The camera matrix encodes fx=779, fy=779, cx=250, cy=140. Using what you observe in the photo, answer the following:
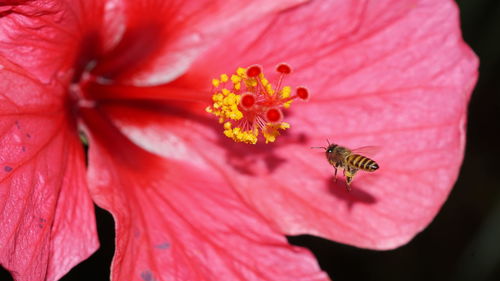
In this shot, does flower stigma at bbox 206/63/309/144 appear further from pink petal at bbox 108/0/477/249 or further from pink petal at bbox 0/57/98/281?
pink petal at bbox 0/57/98/281

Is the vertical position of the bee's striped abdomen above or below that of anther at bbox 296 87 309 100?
below

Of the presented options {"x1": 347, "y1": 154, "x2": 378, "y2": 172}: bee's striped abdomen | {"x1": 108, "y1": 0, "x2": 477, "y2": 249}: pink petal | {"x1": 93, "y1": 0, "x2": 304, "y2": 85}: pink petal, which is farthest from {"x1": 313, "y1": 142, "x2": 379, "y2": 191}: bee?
Answer: {"x1": 93, "y1": 0, "x2": 304, "y2": 85}: pink petal

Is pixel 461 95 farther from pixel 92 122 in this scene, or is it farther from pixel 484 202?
pixel 484 202

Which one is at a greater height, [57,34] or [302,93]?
[302,93]

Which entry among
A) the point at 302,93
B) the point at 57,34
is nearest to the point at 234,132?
the point at 302,93

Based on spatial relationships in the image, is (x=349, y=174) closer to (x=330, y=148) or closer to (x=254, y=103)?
(x=330, y=148)

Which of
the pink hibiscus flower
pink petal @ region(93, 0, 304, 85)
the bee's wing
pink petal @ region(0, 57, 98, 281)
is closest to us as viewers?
pink petal @ region(0, 57, 98, 281)

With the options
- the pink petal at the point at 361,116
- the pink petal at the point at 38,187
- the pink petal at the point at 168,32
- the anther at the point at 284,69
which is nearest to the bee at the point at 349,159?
the pink petal at the point at 361,116

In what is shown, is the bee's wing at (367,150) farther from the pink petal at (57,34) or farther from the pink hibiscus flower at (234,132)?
the pink petal at (57,34)
